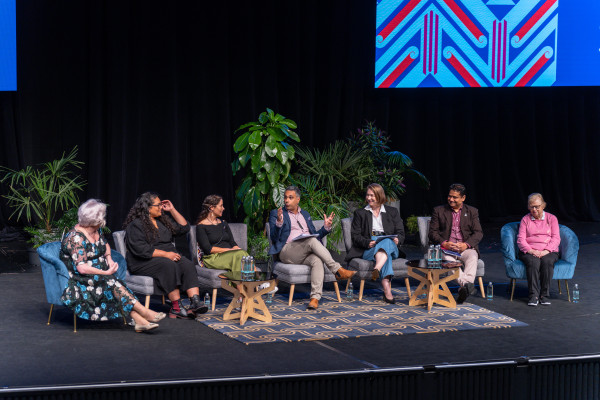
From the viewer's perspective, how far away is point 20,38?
30.7 feet

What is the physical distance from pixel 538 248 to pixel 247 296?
2.55m

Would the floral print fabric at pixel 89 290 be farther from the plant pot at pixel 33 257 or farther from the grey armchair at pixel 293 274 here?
the plant pot at pixel 33 257

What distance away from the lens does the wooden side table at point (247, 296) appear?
616cm

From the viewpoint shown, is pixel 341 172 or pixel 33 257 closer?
pixel 33 257

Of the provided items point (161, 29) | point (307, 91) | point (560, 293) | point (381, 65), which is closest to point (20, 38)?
point (161, 29)

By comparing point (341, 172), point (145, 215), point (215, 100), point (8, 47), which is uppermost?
point (8, 47)

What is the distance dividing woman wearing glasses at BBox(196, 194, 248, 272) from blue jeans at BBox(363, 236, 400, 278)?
1.08m

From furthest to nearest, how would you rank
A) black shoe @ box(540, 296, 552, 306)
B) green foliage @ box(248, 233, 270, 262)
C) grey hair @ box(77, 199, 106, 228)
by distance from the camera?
1. green foliage @ box(248, 233, 270, 262)
2. black shoe @ box(540, 296, 552, 306)
3. grey hair @ box(77, 199, 106, 228)

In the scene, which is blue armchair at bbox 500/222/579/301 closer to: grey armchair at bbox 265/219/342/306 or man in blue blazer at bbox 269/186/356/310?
man in blue blazer at bbox 269/186/356/310

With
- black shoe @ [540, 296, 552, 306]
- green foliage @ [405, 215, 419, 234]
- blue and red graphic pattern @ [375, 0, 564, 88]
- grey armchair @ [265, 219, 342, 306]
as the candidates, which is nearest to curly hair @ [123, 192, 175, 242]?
grey armchair @ [265, 219, 342, 306]

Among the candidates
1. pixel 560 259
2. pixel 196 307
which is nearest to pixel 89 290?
pixel 196 307

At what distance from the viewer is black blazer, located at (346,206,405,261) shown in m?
7.13

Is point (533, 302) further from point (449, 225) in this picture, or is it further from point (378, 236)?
point (378, 236)

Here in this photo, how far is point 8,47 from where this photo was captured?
9.02 m
